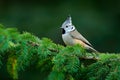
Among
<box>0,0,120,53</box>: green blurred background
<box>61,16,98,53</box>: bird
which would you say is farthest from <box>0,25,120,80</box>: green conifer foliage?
<box>0,0,120,53</box>: green blurred background

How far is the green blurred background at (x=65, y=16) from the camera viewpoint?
1091cm

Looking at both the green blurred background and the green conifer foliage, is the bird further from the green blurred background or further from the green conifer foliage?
the green blurred background

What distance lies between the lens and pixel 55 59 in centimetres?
455

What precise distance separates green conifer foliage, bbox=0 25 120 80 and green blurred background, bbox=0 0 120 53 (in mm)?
5598

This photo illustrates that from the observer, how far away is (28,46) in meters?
4.75

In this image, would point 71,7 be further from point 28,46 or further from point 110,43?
point 28,46

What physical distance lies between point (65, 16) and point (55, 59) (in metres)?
6.68

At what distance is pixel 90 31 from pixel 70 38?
514 cm

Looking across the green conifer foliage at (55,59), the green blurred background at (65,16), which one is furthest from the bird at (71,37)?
the green blurred background at (65,16)

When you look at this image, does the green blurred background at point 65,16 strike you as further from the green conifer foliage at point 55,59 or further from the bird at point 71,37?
the green conifer foliage at point 55,59

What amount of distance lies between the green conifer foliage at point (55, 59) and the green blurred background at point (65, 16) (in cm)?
560

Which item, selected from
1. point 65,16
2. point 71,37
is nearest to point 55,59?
point 71,37

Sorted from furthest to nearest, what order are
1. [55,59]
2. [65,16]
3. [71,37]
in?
1. [65,16]
2. [71,37]
3. [55,59]

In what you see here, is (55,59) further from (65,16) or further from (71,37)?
(65,16)
